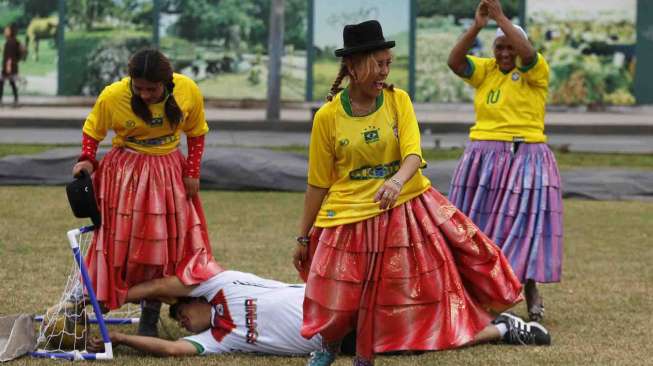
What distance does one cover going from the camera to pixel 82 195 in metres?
6.33

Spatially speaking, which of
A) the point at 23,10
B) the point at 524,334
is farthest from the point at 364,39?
the point at 23,10

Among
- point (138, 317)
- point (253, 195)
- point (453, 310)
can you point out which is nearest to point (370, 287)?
point (453, 310)

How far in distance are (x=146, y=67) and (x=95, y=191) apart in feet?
2.33

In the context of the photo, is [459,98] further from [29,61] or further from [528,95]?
[528,95]

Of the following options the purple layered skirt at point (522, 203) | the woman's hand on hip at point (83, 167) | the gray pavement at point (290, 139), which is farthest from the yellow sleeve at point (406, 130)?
the gray pavement at point (290, 139)

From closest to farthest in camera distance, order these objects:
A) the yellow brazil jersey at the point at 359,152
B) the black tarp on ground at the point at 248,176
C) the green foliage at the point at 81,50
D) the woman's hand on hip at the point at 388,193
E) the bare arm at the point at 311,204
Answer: the woman's hand on hip at the point at 388,193
the yellow brazil jersey at the point at 359,152
the bare arm at the point at 311,204
the black tarp on ground at the point at 248,176
the green foliage at the point at 81,50

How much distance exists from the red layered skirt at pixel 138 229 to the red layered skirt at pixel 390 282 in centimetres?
139

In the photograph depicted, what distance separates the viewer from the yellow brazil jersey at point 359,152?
17.6 ft

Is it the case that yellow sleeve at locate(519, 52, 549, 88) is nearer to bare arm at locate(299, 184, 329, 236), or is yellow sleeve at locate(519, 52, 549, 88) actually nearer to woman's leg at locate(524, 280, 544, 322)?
woman's leg at locate(524, 280, 544, 322)

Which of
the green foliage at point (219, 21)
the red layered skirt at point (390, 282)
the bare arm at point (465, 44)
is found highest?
the green foliage at point (219, 21)

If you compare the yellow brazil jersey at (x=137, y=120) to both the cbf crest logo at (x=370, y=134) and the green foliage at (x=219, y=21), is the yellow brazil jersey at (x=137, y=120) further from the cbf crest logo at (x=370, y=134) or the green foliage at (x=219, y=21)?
the green foliage at (x=219, y=21)

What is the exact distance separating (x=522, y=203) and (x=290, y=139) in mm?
14467

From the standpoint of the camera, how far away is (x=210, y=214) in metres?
12.1

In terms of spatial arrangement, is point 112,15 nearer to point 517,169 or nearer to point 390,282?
point 517,169
